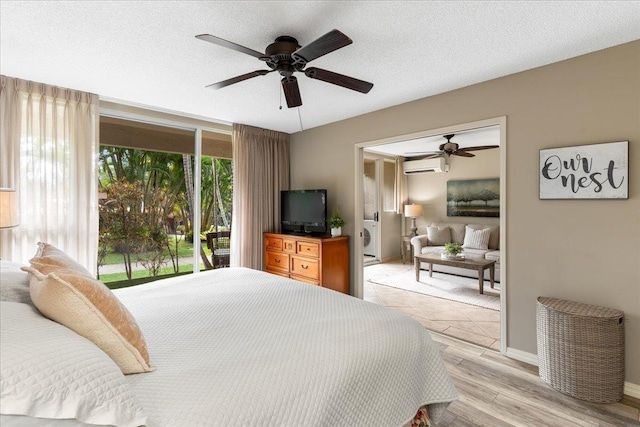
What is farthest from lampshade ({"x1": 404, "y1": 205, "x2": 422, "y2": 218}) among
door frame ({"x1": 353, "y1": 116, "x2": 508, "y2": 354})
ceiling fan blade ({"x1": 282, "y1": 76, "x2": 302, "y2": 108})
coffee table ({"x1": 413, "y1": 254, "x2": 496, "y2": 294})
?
ceiling fan blade ({"x1": 282, "y1": 76, "x2": 302, "y2": 108})

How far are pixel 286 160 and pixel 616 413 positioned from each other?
14.6ft

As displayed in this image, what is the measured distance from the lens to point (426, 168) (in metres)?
6.93

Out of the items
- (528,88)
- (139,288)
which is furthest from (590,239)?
(139,288)

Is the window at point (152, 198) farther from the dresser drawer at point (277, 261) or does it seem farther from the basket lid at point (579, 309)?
the basket lid at point (579, 309)

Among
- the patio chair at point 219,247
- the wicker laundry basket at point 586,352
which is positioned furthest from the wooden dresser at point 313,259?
the wicker laundry basket at point 586,352

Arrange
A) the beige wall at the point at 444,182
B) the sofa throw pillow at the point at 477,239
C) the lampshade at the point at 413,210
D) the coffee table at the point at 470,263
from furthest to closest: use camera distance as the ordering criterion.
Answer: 1. the lampshade at the point at 413,210
2. the beige wall at the point at 444,182
3. the sofa throw pillow at the point at 477,239
4. the coffee table at the point at 470,263

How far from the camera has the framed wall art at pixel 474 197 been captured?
6.10m

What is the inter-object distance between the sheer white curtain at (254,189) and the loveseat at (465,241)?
3105 millimetres

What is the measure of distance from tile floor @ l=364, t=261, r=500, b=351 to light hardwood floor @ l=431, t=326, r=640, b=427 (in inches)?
19.2

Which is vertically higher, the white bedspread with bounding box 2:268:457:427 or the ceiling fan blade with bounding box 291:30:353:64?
the ceiling fan blade with bounding box 291:30:353:64

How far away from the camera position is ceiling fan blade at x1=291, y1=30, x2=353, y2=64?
167 cm

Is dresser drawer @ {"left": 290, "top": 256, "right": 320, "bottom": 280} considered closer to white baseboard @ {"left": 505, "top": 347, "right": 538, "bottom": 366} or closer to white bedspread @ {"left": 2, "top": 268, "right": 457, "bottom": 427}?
white bedspread @ {"left": 2, "top": 268, "right": 457, "bottom": 427}

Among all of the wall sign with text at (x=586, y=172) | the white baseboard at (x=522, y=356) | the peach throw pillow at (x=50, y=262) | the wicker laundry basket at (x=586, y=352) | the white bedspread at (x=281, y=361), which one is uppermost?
the wall sign with text at (x=586, y=172)

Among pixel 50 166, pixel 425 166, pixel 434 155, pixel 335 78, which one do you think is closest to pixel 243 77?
pixel 335 78
